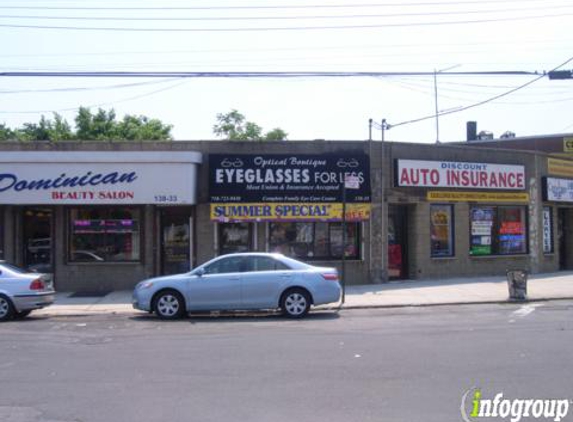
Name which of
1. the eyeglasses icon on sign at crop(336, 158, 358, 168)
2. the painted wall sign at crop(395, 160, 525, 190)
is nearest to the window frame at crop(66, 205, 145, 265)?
the eyeglasses icon on sign at crop(336, 158, 358, 168)

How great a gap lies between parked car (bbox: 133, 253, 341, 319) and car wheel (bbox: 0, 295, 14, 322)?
9.23ft

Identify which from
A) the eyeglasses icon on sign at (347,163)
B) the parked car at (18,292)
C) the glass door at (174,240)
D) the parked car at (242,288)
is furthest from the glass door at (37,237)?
the eyeglasses icon on sign at (347,163)

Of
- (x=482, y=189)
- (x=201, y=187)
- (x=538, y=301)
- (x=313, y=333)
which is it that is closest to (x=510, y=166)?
(x=482, y=189)

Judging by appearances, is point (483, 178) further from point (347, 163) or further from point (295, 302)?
point (295, 302)

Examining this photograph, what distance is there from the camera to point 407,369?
8469mm

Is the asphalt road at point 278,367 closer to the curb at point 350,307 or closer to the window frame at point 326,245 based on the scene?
the curb at point 350,307

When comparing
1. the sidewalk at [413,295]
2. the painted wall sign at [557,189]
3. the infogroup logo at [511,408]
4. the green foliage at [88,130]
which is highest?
the green foliage at [88,130]

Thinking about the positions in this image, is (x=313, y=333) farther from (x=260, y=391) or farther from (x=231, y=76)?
(x=231, y=76)

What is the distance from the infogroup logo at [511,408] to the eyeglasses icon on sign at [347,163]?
13884mm

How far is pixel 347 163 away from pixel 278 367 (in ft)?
40.9

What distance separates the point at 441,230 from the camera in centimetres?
2230

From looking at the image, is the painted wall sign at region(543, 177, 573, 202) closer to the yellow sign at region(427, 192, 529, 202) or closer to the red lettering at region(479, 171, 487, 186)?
the yellow sign at region(427, 192, 529, 202)

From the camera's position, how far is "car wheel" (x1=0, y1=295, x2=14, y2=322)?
14.4m

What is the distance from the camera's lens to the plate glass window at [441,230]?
72.4 ft
